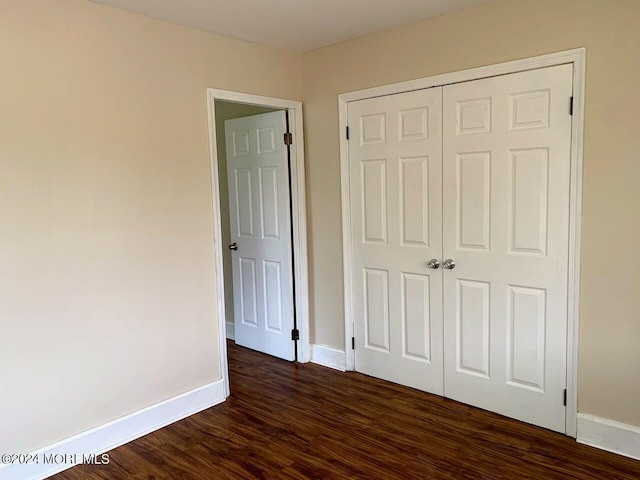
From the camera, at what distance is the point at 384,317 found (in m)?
3.47

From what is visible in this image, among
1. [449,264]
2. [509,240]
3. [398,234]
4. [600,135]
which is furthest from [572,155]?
[398,234]

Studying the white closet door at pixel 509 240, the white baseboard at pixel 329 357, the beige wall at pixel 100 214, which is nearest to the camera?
the beige wall at pixel 100 214

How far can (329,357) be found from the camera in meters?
3.84

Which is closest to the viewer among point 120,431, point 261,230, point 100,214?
point 100,214

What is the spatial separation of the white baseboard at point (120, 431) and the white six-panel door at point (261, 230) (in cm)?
89

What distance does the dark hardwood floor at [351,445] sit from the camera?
2426 millimetres

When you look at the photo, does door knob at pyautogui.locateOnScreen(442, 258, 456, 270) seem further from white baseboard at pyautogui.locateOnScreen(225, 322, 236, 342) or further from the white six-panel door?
white baseboard at pyautogui.locateOnScreen(225, 322, 236, 342)

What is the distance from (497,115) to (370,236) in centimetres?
119

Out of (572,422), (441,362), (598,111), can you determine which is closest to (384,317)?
(441,362)

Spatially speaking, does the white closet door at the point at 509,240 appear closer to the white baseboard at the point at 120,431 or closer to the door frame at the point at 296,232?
the door frame at the point at 296,232

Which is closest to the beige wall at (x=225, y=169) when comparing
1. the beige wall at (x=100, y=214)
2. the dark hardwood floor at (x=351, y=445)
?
the beige wall at (x=100, y=214)

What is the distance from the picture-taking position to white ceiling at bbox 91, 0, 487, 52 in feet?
8.67

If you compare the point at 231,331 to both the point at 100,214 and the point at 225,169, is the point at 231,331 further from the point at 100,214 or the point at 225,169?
the point at 100,214

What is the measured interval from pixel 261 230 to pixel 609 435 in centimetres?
274
